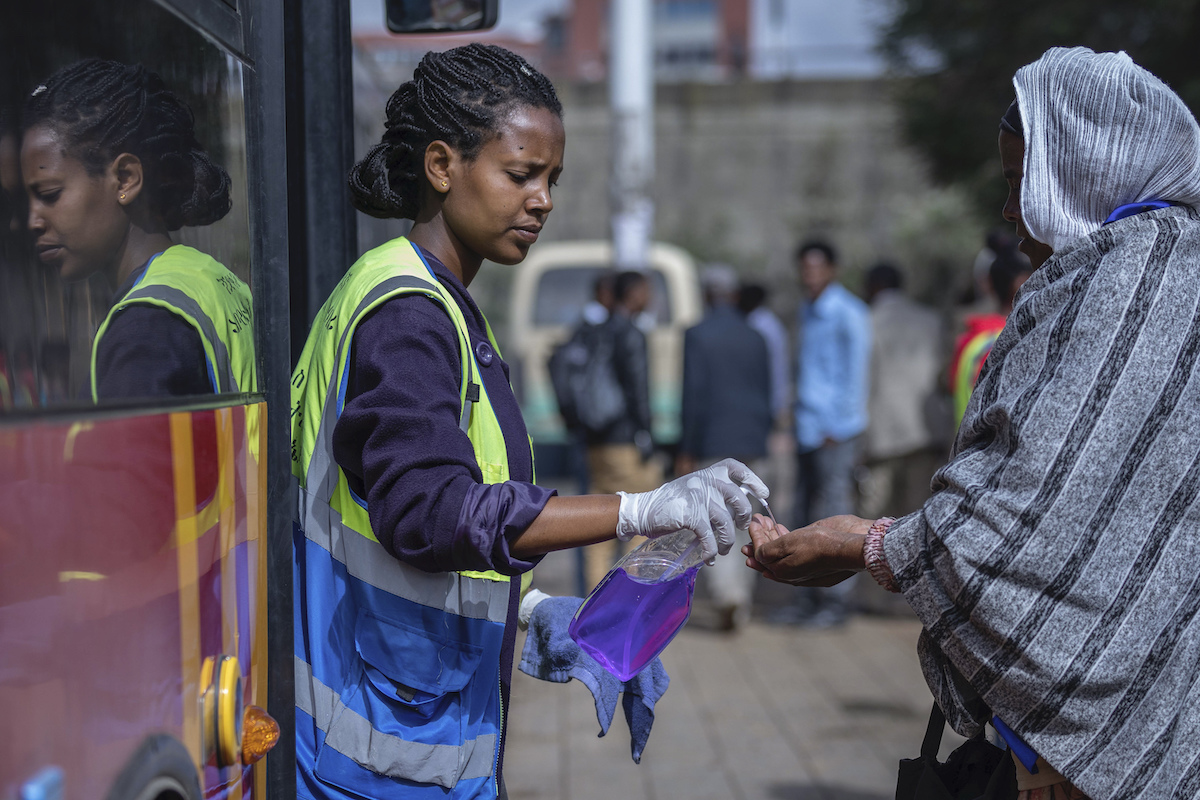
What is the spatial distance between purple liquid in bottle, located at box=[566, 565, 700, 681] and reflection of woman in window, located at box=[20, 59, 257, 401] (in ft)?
2.49

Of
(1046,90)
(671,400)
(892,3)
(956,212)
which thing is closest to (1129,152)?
(1046,90)

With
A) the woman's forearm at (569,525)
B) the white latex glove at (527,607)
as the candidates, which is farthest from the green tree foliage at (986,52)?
the woman's forearm at (569,525)

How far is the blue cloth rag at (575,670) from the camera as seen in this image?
1939 mm

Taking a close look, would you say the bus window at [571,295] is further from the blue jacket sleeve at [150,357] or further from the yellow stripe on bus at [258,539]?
the blue jacket sleeve at [150,357]

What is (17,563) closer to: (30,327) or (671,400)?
(30,327)

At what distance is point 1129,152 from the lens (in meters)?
1.61

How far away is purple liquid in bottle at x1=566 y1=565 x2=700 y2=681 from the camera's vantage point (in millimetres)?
1948

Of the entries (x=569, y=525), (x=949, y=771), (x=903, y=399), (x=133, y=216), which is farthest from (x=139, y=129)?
(x=903, y=399)

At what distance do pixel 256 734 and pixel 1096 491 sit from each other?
44.3 inches

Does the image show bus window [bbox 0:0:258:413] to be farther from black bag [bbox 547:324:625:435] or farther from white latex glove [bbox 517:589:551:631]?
black bag [bbox 547:324:625:435]

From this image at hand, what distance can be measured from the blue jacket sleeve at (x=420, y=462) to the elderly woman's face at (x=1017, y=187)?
33.9 inches

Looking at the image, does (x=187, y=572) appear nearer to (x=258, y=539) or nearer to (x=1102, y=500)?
(x=258, y=539)

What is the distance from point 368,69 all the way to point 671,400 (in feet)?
16.3

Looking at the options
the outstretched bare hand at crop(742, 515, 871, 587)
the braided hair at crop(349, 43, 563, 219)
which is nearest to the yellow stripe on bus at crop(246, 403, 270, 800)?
the braided hair at crop(349, 43, 563, 219)
